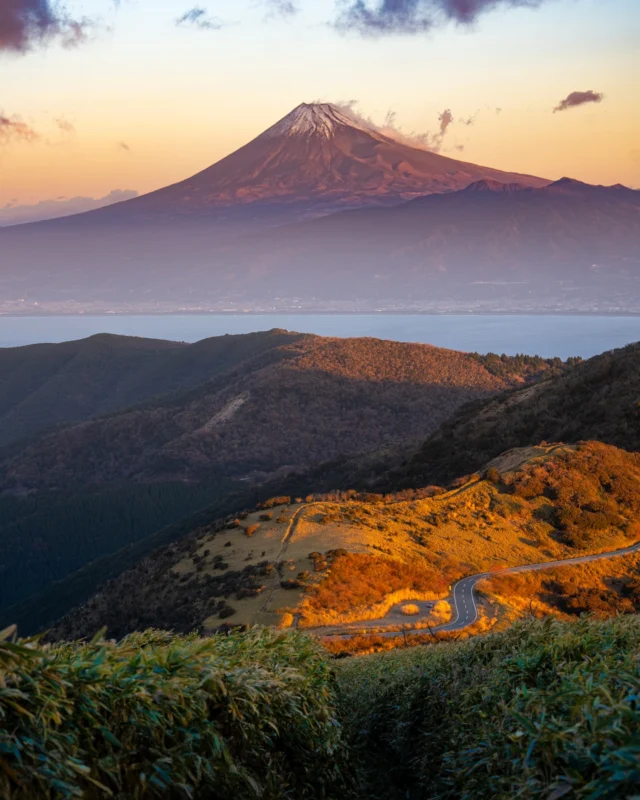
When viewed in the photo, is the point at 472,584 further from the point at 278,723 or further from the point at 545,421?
the point at 278,723

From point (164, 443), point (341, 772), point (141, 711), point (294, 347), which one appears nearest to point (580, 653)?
point (341, 772)

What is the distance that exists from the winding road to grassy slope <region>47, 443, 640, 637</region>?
19.2 inches

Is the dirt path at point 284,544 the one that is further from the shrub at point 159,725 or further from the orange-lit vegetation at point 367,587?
the shrub at point 159,725

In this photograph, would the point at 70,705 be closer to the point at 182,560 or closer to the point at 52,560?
the point at 182,560

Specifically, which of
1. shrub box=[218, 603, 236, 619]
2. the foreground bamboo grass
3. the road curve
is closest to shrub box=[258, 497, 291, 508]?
shrub box=[218, 603, 236, 619]

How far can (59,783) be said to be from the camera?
10.8ft

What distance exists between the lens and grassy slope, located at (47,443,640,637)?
2911 cm

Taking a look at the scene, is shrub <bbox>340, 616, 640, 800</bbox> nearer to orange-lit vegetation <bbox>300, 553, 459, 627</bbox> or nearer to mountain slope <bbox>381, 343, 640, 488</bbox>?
orange-lit vegetation <bbox>300, 553, 459, 627</bbox>

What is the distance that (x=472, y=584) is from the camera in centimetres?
2986

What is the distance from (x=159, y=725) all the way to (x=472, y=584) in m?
27.4

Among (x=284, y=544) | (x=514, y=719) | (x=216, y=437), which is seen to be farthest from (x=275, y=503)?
(x=216, y=437)

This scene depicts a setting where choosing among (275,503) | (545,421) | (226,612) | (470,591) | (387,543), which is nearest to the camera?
(226,612)

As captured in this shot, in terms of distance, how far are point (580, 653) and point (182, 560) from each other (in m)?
34.9

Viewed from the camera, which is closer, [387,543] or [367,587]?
[367,587]
